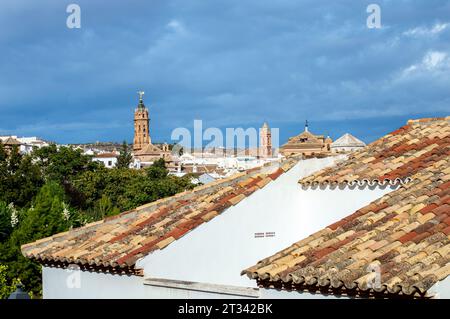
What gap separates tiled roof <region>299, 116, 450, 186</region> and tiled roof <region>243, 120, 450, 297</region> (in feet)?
1.13

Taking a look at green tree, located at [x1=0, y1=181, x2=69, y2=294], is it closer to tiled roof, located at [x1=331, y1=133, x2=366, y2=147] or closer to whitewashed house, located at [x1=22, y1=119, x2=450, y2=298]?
whitewashed house, located at [x1=22, y1=119, x2=450, y2=298]

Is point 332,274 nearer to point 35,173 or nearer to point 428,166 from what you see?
point 428,166

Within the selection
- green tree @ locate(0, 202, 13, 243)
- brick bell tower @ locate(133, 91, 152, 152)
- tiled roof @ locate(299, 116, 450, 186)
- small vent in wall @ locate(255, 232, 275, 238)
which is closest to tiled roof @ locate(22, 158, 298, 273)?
small vent in wall @ locate(255, 232, 275, 238)

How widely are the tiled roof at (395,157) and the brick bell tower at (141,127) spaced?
11678 centimetres

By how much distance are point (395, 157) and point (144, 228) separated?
3.60 meters

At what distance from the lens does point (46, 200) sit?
859 inches

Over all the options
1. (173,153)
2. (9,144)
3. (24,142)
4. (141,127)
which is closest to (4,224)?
(9,144)

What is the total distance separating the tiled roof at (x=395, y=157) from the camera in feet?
24.8

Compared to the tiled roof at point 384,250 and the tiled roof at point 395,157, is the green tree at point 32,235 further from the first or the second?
the tiled roof at point 384,250

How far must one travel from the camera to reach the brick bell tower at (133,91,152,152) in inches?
4953

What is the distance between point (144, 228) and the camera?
27.7 ft

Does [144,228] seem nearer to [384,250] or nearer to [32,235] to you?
[384,250]

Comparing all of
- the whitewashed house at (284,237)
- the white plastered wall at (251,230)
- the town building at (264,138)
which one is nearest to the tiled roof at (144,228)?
the whitewashed house at (284,237)
